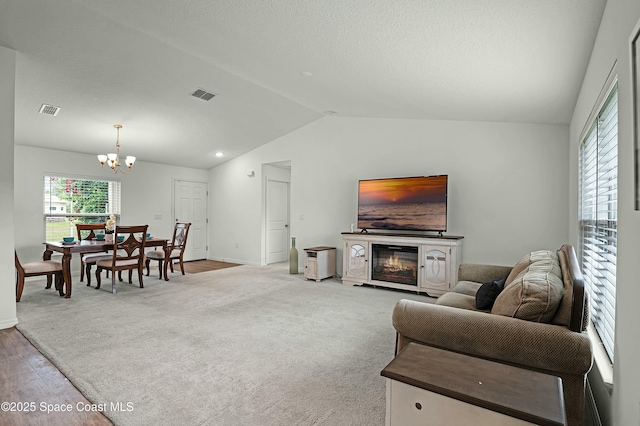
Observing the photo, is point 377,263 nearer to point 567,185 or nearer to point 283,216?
point 567,185

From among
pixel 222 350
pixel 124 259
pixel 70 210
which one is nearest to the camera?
pixel 222 350

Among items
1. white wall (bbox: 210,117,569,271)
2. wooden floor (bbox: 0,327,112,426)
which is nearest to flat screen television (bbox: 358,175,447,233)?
white wall (bbox: 210,117,569,271)

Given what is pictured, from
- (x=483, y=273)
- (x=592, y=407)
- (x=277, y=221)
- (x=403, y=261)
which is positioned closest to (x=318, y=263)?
(x=403, y=261)

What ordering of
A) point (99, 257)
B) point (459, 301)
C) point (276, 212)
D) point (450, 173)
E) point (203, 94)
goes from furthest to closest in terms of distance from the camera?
point (276, 212) → point (99, 257) → point (450, 173) → point (203, 94) → point (459, 301)

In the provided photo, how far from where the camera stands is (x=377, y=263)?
5344 millimetres

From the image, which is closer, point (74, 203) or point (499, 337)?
point (499, 337)

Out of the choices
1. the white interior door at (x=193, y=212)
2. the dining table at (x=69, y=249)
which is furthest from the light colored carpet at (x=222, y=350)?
the white interior door at (x=193, y=212)

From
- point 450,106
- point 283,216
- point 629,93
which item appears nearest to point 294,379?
point 629,93

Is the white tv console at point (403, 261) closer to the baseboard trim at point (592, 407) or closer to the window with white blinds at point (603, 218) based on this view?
the window with white blinds at point (603, 218)

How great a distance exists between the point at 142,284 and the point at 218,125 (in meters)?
2.82

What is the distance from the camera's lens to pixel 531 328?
5.28ft

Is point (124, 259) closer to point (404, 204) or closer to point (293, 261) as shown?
point (293, 261)

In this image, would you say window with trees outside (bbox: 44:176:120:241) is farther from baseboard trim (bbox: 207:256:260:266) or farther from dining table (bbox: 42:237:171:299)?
baseboard trim (bbox: 207:256:260:266)

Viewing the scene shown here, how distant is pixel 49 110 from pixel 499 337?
18.5 ft
